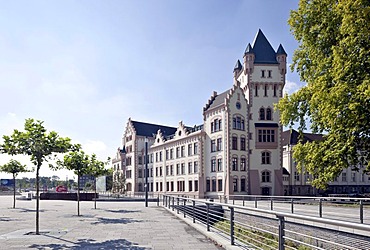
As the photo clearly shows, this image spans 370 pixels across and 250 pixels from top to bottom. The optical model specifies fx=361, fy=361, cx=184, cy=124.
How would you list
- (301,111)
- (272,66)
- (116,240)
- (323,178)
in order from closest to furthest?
(116,240), (323,178), (301,111), (272,66)

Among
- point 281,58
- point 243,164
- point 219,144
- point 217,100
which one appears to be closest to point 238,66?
point 281,58

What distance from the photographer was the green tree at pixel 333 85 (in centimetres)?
1271

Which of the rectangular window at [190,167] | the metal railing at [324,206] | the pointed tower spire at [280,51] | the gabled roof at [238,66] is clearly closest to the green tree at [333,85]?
the metal railing at [324,206]

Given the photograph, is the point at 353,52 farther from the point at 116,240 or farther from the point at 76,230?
the point at 76,230

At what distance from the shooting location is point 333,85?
14789 millimetres

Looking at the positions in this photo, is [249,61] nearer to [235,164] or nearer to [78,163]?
[235,164]

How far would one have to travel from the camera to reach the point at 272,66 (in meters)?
50.7

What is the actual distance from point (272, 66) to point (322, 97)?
126 feet

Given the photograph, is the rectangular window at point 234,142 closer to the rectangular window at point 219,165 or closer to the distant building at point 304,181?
the rectangular window at point 219,165

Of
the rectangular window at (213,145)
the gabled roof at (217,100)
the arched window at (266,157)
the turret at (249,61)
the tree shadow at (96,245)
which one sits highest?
the turret at (249,61)

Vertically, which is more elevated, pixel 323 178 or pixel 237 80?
pixel 237 80

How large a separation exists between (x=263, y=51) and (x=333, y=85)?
127ft

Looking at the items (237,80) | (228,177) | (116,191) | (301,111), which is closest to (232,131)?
(228,177)

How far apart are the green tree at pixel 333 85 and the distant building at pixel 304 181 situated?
36784 millimetres
